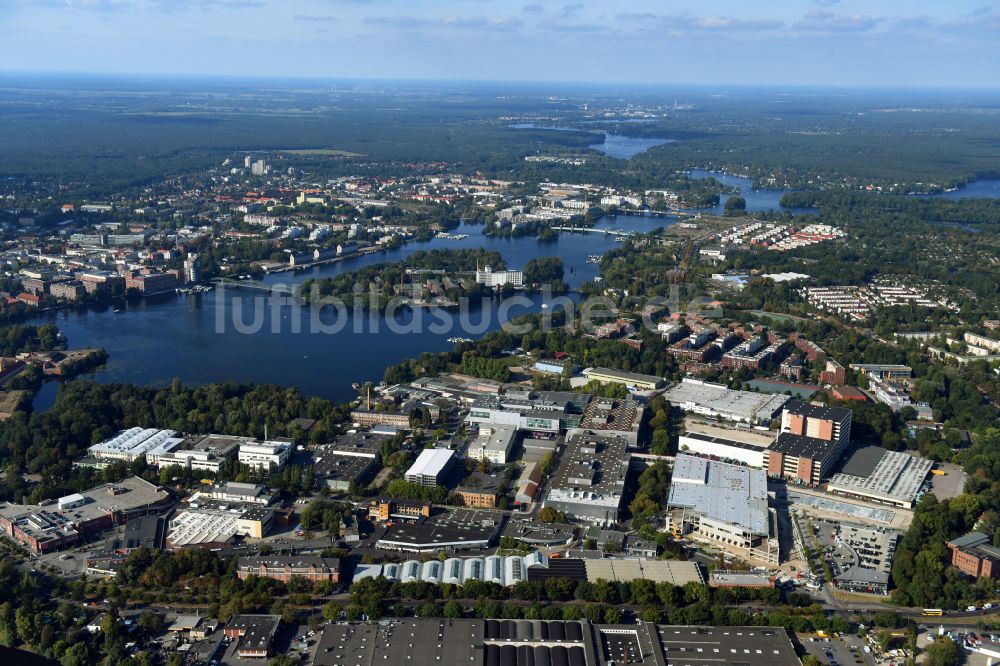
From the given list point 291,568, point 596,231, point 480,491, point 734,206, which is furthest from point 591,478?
point 734,206

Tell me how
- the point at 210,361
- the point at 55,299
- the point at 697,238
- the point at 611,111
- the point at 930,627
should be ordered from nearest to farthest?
the point at 930,627, the point at 210,361, the point at 55,299, the point at 697,238, the point at 611,111

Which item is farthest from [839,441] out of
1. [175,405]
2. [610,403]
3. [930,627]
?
[175,405]

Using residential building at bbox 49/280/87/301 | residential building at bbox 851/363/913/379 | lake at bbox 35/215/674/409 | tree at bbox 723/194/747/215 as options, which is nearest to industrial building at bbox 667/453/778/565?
residential building at bbox 851/363/913/379

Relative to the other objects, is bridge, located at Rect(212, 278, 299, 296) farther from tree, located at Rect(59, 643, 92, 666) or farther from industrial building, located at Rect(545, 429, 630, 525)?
tree, located at Rect(59, 643, 92, 666)

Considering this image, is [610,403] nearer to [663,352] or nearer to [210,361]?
[663,352]

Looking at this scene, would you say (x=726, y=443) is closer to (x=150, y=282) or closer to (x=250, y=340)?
(x=250, y=340)

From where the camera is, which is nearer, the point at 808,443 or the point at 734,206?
the point at 808,443

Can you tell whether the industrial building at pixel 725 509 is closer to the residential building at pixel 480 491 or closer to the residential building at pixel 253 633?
the residential building at pixel 480 491
